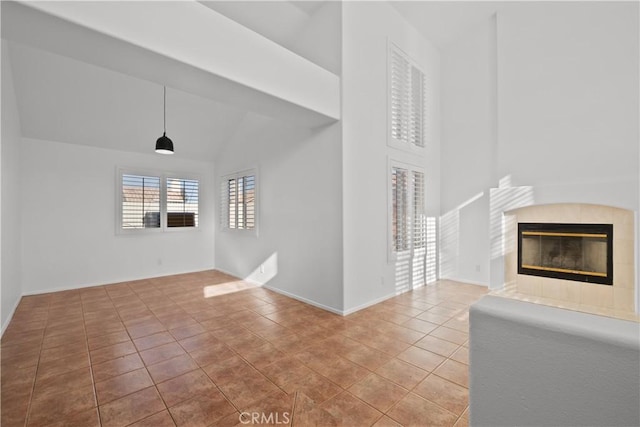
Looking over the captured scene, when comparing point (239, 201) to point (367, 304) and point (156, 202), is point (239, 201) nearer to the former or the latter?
point (156, 202)

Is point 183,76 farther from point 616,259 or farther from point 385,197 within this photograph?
point 616,259

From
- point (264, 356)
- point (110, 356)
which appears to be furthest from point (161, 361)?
point (264, 356)

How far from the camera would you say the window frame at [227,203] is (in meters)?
5.04

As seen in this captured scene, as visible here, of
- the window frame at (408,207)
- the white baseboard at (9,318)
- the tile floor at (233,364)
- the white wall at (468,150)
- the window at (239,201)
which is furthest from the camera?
the window at (239,201)

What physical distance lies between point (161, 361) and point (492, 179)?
539 centimetres

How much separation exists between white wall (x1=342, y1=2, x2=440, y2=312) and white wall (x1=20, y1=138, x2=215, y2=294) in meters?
4.18

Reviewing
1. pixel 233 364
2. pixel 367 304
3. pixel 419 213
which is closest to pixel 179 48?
pixel 233 364

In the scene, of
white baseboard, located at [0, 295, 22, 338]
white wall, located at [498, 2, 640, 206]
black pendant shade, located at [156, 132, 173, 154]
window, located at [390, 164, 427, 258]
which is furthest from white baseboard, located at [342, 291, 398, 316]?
white baseboard, located at [0, 295, 22, 338]

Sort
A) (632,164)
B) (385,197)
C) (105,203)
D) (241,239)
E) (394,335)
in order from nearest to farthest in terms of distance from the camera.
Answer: (394,335) < (632,164) < (385,197) < (105,203) < (241,239)

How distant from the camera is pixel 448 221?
5453 millimetres

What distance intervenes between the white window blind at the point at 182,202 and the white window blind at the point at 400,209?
14.4 ft

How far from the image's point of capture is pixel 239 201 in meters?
5.61

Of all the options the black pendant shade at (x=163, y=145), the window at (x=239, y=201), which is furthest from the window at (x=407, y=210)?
the black pendant shade at (x=163, y=145)

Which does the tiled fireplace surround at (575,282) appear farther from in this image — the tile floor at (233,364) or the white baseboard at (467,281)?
the tile floor at (233,364)
